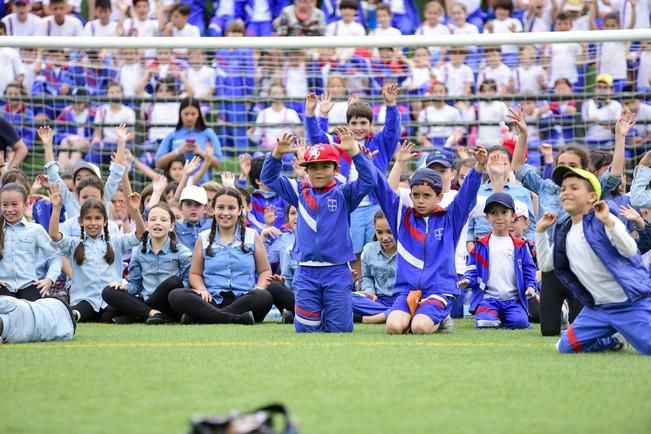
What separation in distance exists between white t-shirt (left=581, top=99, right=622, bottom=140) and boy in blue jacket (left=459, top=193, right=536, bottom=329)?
506cm

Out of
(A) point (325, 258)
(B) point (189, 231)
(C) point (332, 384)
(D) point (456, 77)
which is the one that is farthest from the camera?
(D) point (456, 77)

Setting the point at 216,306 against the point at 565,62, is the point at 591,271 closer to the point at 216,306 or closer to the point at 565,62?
the point at 216,306

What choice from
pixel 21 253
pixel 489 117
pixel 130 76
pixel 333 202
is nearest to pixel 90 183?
pixel 21 253

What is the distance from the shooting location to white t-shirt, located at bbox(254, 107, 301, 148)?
15.7 m

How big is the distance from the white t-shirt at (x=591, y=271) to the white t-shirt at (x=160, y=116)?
8731mm

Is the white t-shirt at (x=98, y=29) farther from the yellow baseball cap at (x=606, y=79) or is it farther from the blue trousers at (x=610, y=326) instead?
the blue trousers at (x=610, y=326)

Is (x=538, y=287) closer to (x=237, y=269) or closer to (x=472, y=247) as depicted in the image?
(x=472, y=247)

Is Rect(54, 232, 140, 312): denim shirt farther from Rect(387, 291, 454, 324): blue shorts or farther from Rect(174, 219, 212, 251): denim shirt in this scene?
Rect(387, 291, 454, 324): blue shorts

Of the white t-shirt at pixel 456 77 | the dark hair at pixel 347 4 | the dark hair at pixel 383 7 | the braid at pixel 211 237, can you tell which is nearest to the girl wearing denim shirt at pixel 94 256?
the braid at pixel 211 237

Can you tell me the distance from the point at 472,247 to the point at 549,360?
3247 mm

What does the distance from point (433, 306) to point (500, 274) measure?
1.23m

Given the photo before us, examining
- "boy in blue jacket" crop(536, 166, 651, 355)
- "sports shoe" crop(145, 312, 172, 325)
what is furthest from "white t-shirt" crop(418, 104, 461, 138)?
"boy in blue jacket" crop(536, 166, 651, 355)

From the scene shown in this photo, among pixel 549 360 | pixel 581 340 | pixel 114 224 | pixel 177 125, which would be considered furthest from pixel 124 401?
pixel 177 125

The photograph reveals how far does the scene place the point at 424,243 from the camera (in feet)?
31.4
